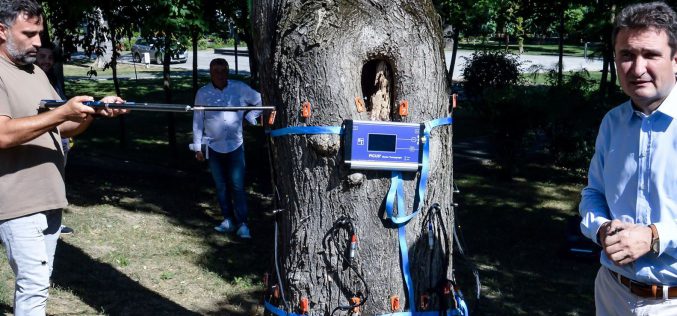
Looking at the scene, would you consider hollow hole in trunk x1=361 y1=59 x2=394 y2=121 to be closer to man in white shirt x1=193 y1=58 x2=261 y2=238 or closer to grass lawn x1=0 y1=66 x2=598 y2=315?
grass lawn x1=0 y1=66 x2=598 y2=315

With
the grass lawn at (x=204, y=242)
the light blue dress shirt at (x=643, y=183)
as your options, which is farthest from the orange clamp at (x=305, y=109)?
the grass lawn at (x=204, y=242)

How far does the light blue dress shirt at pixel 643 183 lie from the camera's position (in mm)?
3010

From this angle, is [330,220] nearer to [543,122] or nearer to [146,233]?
[146,233]

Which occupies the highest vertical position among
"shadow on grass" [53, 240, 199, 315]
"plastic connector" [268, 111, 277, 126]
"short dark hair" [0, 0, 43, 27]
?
"short dark hair" [0, 0, 43, 27]

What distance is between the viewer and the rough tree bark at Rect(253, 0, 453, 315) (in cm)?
359

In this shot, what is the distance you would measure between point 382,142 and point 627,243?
1.14m

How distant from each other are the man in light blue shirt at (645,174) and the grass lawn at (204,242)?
2634 millimetres

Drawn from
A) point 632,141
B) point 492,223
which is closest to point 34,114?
point 632,141

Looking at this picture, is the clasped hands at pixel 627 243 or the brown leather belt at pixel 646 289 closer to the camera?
the clasped hands at pixel 627 243

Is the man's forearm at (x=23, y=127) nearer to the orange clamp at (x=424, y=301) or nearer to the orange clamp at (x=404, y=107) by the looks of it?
the orange clamp at (x=404, y=107)

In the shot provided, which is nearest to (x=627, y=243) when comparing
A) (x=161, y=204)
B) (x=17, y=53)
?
(x=17, y=53)

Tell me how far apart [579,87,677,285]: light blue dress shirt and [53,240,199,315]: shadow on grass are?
334 cm

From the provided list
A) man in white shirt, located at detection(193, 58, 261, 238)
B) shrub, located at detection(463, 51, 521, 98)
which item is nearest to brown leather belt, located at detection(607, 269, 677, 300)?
man in white shirt, located at detection(193, 58, 261, 238)

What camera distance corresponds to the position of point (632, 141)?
3.16 metres
